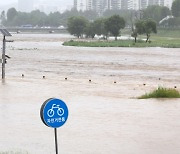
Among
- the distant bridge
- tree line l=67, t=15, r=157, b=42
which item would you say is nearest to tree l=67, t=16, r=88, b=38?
tree line l=67, t=15, r=157, b=42

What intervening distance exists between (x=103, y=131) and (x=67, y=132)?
0.81m

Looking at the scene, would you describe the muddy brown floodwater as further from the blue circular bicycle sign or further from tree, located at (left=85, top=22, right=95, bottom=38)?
tree, located at (left=85, top=22, right=95, bottom=38)

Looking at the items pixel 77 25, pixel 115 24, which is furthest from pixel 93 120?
pixel 77 25

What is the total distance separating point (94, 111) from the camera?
45.9 feet

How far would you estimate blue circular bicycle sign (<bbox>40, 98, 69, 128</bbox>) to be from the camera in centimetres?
583

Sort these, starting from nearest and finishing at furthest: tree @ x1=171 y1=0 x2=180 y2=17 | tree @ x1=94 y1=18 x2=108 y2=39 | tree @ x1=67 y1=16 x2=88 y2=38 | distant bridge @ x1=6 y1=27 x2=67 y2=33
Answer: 1. tree @ x1=94 y1=18 x2=108 y2=39
2. tree @ x1=67 y1=16 x2=88 y2=38
3. tree @ x1=171 y1=0 x2=180 y2=17
4. distant bridge @ x1=6 y1=27 x2=67 y2=33

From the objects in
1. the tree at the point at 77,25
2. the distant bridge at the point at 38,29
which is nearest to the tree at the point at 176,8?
the tree at the point at 77,25

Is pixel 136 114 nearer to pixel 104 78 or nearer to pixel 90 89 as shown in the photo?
pixel 90 89

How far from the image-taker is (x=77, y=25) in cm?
9975

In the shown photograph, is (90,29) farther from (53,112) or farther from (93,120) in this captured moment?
(53,112)

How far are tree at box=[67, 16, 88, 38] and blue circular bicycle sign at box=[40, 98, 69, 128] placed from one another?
92131 millimetres

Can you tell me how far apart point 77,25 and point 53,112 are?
94.4m

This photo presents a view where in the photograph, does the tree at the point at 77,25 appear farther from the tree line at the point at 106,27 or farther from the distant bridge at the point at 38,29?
the distant bridge at the point at 38,29

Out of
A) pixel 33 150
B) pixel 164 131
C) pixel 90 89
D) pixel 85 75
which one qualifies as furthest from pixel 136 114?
pixel 85 75
